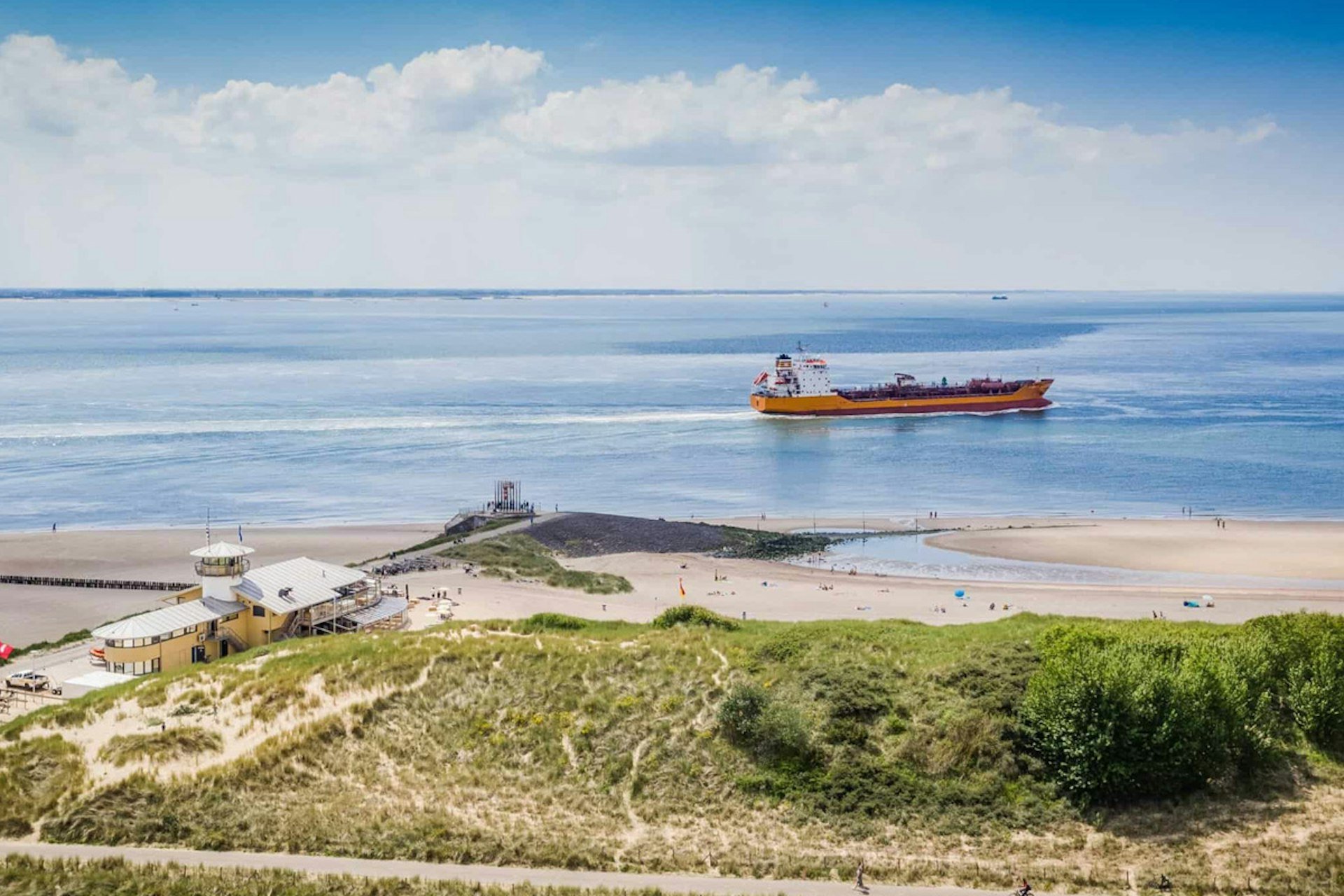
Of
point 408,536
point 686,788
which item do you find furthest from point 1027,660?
point 408,536

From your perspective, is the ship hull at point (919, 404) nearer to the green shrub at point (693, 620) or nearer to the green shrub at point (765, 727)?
the green shrub at point (693, 620)

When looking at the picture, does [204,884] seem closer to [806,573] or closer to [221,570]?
[221,570]

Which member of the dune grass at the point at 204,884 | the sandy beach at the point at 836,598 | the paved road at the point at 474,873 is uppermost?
the dune grass at the point at 204,884

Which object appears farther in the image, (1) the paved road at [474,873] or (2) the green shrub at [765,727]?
(2) the green shrub at [765,727]

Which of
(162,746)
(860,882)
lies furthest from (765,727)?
(162,746)

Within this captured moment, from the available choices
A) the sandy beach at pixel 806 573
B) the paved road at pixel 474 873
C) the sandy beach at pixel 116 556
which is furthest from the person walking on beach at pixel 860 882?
the sandy beach at pixel 116 556

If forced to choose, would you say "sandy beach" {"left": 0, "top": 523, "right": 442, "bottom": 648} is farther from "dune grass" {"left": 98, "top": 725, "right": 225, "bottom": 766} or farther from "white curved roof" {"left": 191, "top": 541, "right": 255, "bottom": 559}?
"dune grass" {"left": 98, "top": 725, "right": 225, "bottom": 766}

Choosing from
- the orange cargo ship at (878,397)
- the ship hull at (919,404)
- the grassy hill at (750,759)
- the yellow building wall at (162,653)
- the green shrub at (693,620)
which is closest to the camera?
the grassy hill at (750,759)

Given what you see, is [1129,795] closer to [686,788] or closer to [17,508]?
[686,788]
